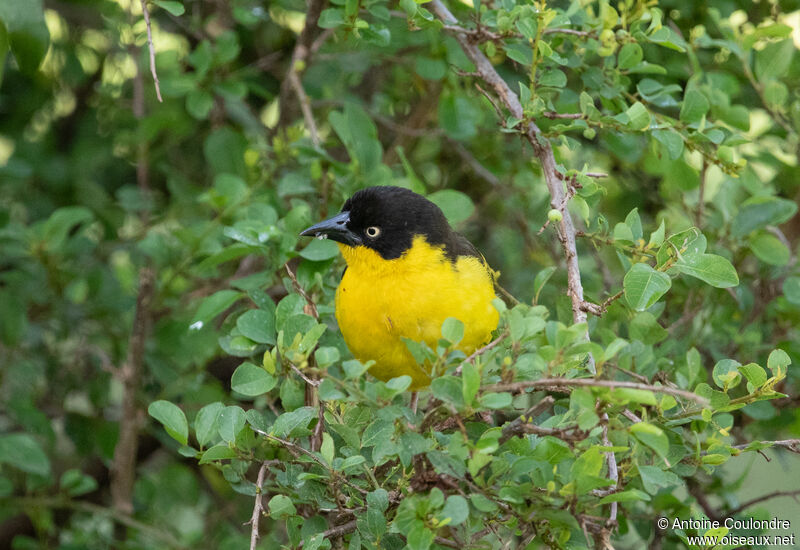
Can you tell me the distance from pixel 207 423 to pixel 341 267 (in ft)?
4.15

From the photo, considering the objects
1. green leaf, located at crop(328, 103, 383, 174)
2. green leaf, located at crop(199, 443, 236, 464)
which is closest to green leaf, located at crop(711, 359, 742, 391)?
green leaf, located at crop(199, 443, 236, 464)

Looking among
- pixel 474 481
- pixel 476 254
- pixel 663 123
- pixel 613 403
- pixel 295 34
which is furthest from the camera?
pixel 295 34

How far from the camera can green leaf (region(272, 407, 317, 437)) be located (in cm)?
196

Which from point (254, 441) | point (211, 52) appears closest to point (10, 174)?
point (211, 52)

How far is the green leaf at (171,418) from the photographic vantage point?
2.04 metres

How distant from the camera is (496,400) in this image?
5.38ft

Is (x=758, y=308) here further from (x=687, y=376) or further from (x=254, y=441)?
(x=254, y=441)

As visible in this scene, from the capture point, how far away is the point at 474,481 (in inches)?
68.9

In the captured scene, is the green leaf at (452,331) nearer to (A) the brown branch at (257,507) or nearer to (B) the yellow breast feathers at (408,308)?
(A) the brown branch at (257,507)

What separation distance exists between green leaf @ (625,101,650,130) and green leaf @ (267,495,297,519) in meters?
1.23

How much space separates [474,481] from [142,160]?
9.25 feet

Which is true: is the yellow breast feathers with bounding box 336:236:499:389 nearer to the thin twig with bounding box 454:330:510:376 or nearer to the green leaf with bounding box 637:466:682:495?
the thin twig with bounding box 454:330:510:376

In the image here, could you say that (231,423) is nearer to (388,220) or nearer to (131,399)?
(388,220)

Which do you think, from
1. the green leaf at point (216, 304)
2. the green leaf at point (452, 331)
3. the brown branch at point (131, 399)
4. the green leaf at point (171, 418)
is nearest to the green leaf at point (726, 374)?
the green leaf at point (452, 331)
